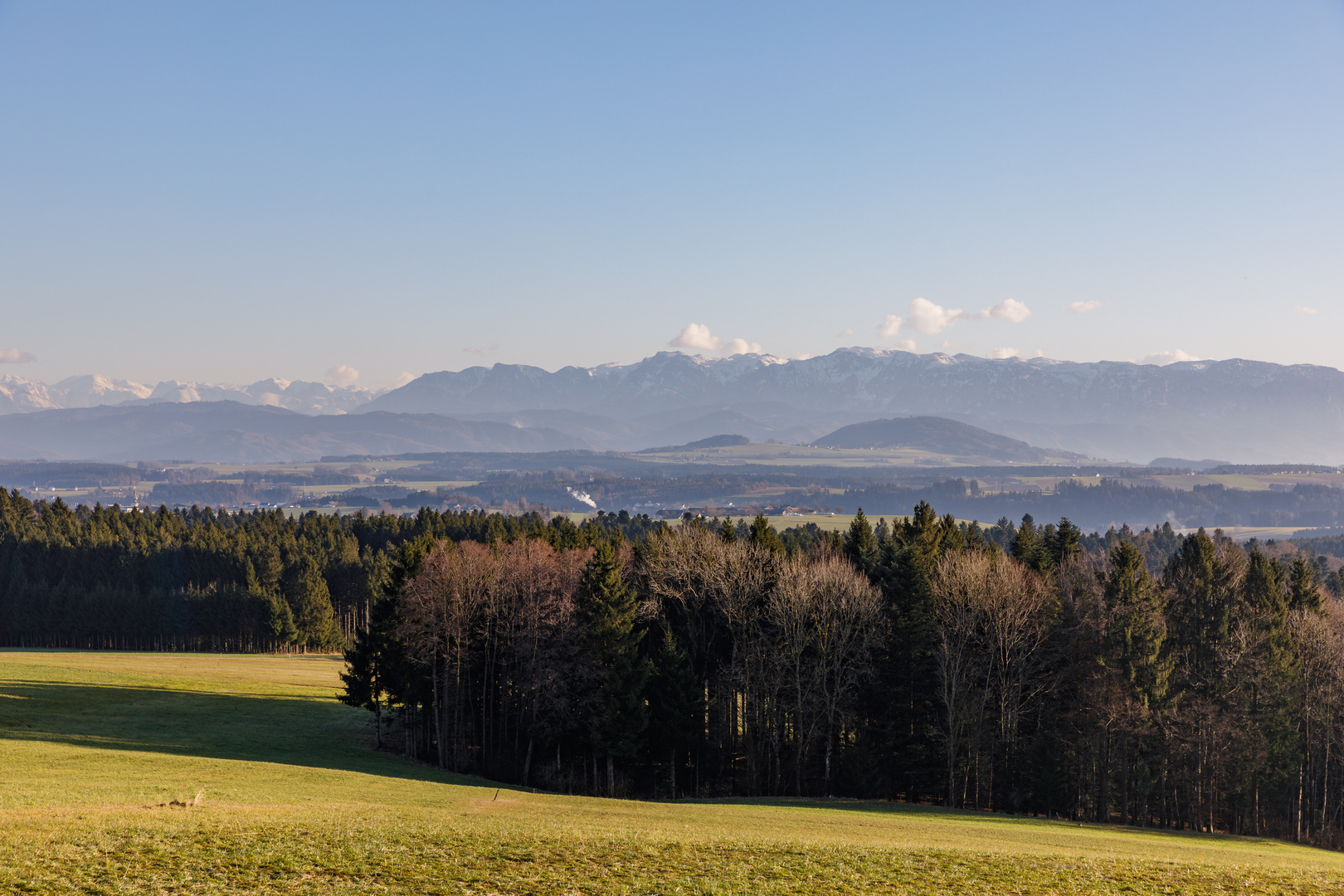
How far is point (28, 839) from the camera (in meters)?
21.4

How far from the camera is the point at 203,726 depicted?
50.0 m

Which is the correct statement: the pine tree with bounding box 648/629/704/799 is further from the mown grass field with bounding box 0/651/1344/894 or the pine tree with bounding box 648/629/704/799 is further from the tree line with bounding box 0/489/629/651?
the tree line with bounding box 0/489/629/651

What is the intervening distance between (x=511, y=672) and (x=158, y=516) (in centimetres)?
11109

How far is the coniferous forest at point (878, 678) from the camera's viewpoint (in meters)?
51.0

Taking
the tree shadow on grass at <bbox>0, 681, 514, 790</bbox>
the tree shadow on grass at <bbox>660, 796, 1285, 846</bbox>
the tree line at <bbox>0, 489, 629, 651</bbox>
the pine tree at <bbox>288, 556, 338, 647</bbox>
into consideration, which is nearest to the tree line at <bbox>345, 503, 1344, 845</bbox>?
the tree shadow on grass at <bbox>660, 796, 1285, 846</bbox>

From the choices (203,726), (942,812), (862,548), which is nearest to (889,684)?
(942,812)

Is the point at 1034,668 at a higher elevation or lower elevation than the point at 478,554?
lower

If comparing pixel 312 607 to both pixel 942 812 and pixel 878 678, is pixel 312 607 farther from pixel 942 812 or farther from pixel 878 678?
pixel 942 812

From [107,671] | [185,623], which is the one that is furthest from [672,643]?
[185,623]

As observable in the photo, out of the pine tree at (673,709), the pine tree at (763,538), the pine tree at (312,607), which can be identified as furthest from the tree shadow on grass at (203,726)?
the pine tree at (312,607)

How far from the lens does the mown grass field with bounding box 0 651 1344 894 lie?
20156mm

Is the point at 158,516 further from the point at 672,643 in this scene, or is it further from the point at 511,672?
the point at 672,643

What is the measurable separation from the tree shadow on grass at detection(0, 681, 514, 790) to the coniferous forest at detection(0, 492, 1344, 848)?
3.85 metres

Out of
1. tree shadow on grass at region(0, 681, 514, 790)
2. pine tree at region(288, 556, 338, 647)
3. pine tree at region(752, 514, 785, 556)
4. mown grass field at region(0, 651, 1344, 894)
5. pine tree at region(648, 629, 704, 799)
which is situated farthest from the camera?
pine tree at region(288, 556, 338, 647)
